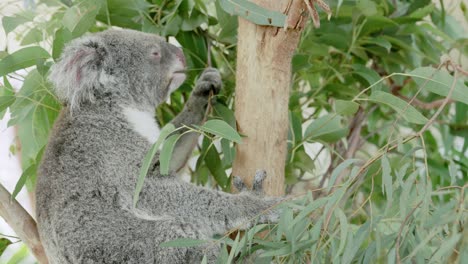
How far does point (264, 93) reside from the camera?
2.33 metres

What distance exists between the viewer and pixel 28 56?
2.53 meters

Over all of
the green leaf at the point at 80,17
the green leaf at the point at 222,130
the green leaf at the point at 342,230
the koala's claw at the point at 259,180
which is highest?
→ the green leaf at the point at 80,17

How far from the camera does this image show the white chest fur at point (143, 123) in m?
2.66

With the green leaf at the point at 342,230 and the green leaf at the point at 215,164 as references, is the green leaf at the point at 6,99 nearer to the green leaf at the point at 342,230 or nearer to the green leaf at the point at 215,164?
the green leaf at the point at 215,164

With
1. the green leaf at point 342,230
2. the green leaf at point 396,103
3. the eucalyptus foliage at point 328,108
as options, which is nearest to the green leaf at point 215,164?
the eucalyptus foliage at point 328,108

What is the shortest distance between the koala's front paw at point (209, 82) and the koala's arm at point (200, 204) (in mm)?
442

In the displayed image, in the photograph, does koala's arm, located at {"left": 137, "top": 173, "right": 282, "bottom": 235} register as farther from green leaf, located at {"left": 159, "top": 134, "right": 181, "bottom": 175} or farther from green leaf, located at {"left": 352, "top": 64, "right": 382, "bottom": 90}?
green leaf, located at {"left": 352, "top": 64, "right": 382, "bottom": 90}

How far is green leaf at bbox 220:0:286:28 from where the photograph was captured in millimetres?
2207

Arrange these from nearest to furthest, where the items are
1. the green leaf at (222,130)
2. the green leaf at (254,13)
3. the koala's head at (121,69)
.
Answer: the green leaf at (222,130) → the green leaf at (254,13) → the koala's head at (121,69)

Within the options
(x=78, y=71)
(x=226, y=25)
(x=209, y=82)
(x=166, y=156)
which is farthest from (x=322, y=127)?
(x=78, y=71)

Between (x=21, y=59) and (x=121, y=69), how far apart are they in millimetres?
459

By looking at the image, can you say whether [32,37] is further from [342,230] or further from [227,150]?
[342,230]

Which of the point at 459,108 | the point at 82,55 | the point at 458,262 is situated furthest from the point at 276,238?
the point at 459,108

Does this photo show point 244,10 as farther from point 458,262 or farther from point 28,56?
point 458,262
